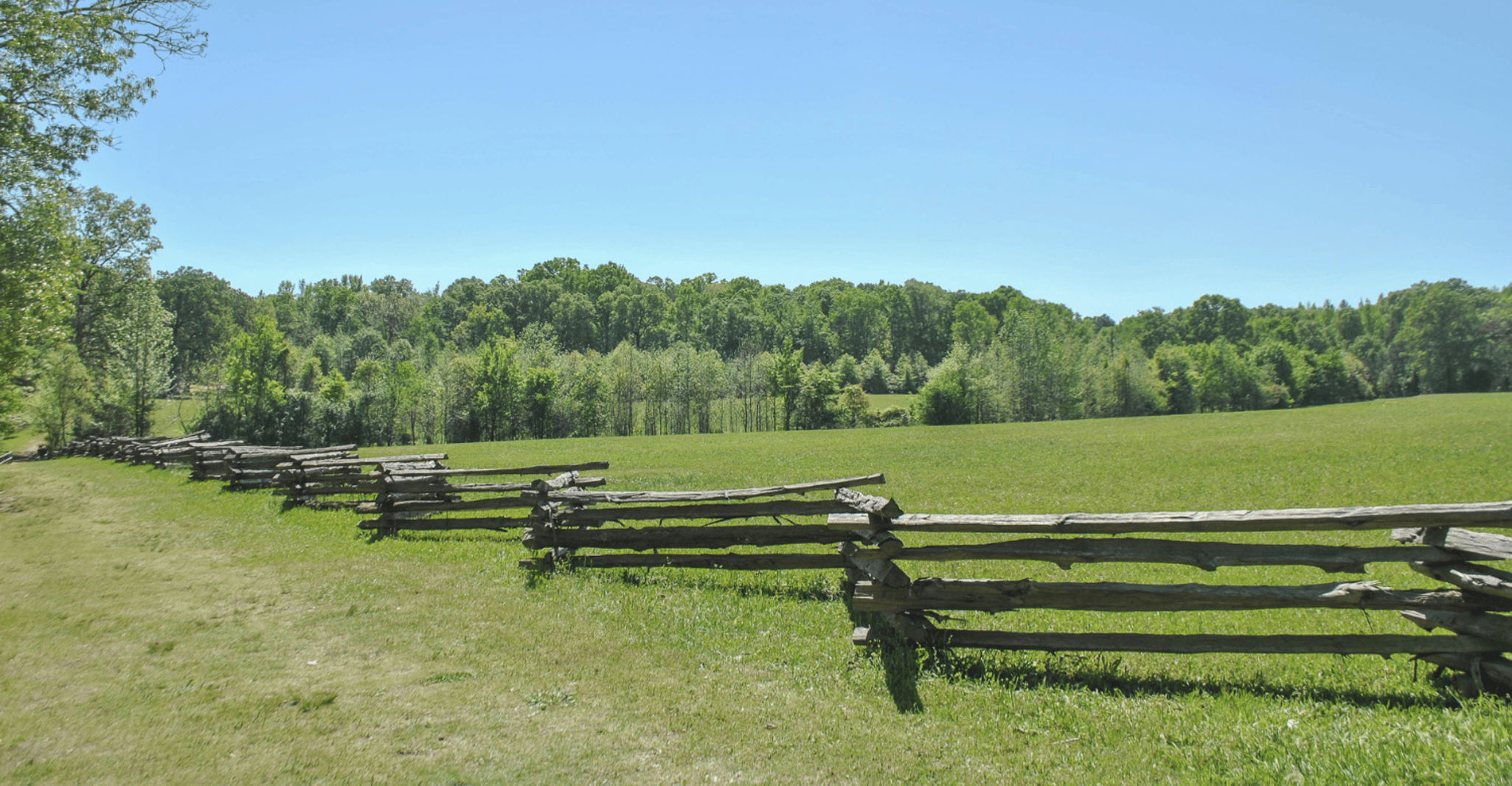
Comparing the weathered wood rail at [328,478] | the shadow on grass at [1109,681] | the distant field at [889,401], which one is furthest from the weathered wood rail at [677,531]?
the distant field at [889,401]

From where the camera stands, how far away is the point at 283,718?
573 cm

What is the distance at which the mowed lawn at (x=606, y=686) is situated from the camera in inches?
191

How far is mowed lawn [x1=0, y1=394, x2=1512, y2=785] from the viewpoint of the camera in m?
4.86

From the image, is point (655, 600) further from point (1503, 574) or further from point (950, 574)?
point (1503, 574)

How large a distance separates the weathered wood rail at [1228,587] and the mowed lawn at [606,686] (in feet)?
1.03

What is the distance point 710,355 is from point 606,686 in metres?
65.8

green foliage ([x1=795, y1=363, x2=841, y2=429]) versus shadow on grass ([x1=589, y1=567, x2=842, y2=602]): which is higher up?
green foliage ([x1=795, y1=363, x2=841, y2=429])

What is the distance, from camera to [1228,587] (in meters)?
6.05

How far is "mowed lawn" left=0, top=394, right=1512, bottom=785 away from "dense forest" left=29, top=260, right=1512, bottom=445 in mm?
47683

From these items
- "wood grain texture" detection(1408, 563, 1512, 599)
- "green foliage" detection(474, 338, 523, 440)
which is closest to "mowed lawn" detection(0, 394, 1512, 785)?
"wood grain texture" detection(1408, 563, 1512, 599)

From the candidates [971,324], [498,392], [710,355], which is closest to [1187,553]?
[498,392]

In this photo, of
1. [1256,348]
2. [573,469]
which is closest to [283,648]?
[573,469]

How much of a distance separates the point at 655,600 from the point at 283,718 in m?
4.35

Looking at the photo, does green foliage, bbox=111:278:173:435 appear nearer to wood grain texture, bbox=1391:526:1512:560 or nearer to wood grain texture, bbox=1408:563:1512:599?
wood grain texture, bbox=1391:526:1512:560
